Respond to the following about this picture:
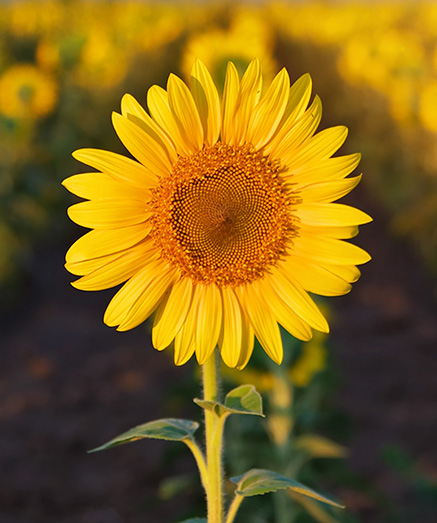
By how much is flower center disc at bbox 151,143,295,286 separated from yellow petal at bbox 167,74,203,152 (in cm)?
5

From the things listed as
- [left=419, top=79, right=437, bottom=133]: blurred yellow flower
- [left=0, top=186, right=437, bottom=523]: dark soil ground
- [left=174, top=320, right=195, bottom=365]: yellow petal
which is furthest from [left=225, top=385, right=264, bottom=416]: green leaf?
[left=419, top=79, right=437, bottom=133]: blurred yellow flower

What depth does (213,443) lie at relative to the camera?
142 cm

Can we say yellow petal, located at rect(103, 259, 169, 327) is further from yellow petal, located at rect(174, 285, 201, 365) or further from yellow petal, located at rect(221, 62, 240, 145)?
yellow petal, located at rect(221, 62, 240, 145)

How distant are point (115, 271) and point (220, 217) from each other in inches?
9.0

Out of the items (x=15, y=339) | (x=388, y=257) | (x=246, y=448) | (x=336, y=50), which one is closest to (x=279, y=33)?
(x=336, y=50)

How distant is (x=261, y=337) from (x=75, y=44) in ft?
26.9

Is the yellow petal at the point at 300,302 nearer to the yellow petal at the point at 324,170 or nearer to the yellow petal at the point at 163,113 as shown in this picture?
the yellow petal at the point at 324,170

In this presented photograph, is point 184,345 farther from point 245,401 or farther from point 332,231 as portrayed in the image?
point 332,231

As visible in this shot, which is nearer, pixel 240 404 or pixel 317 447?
pixel 240 404

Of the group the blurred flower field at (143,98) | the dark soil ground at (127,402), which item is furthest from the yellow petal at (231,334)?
the blurred flower field at (143,98)

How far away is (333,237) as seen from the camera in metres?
1.42

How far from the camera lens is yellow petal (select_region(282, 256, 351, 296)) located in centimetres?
139

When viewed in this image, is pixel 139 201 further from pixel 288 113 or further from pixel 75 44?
pixel 75 44

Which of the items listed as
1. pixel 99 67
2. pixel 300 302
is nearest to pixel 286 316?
pixel 300 302
